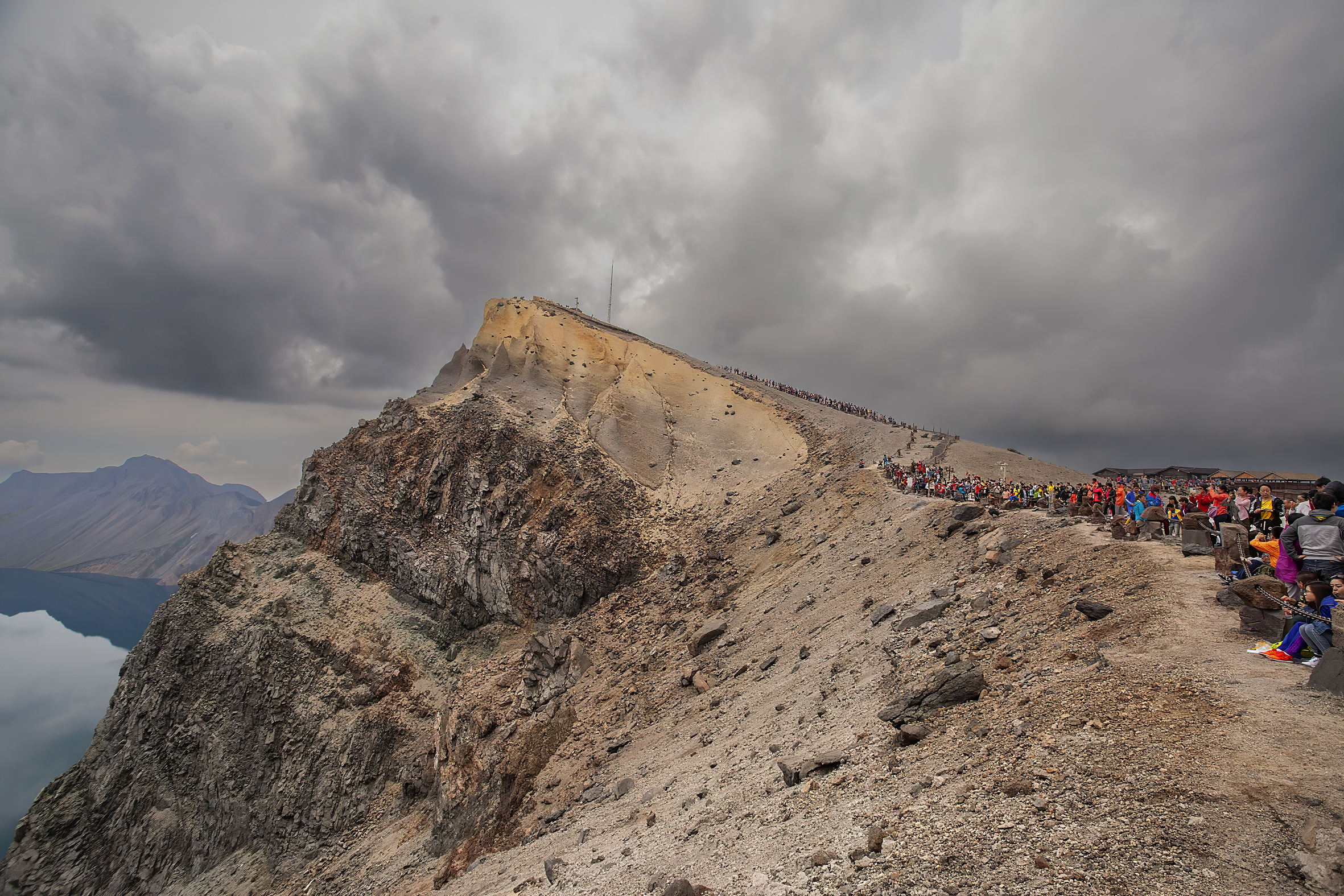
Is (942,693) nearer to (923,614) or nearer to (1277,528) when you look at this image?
(923,614)

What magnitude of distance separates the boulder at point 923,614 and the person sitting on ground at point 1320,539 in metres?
6.77

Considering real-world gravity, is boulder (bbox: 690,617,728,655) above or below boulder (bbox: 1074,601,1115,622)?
below

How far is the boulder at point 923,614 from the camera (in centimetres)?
1441

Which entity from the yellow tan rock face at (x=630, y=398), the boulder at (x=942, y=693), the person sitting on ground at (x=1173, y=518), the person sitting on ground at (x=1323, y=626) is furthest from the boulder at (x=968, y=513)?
the yellow tan rock face at (x=630, y=398)

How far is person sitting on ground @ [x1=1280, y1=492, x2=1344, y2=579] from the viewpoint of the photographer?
8414 millimetres

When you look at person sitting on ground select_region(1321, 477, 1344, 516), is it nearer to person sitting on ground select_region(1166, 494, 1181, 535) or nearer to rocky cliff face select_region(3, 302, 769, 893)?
person sitting on ground select_region(1166, 494, 1181, 535)

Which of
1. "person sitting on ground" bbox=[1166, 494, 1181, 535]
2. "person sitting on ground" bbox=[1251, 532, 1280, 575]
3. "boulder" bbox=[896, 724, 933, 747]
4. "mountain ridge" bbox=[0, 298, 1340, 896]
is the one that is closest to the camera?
"mountain ridge" bbox=[0, 298, 1340, 896]

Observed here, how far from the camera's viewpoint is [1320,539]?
338 inches

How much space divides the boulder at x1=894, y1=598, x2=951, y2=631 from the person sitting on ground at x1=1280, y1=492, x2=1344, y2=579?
266 inches

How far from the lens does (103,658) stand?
145 meters

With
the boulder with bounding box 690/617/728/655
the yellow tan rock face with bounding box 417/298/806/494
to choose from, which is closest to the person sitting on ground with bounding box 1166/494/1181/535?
the boulder with bounding box 690/617/728/655

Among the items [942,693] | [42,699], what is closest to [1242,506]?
[942,693]

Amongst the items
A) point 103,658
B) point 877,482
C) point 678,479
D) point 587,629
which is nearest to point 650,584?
point 587,629

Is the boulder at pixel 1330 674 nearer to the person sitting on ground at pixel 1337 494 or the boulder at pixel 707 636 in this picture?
the person sitting on ground at pixel 1337 494
